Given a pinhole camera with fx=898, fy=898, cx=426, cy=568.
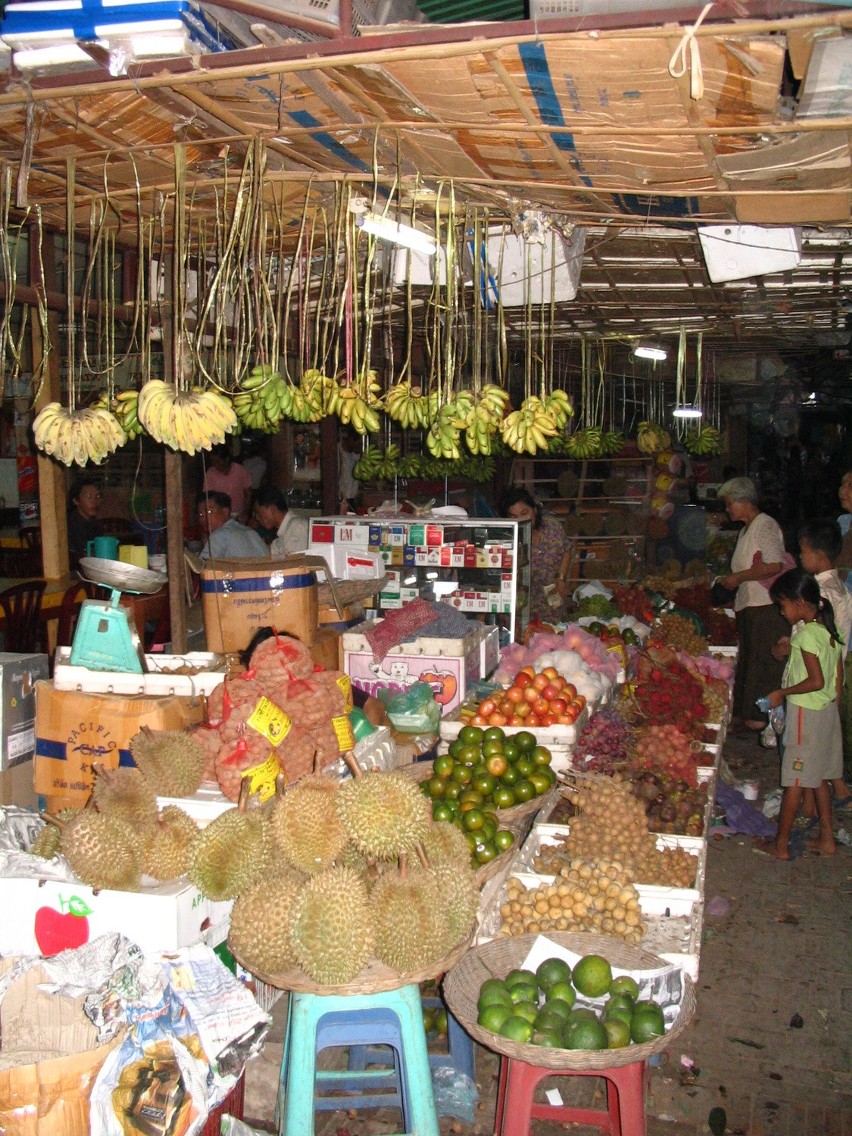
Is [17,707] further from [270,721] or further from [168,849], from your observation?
[168,849]

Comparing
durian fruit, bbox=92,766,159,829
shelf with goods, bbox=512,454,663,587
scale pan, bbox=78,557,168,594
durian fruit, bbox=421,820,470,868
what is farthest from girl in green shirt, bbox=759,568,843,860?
shelf with goods, bbox=512,454,663,587

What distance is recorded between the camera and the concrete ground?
310 cm

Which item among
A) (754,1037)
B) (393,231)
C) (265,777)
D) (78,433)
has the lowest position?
(754,1037)

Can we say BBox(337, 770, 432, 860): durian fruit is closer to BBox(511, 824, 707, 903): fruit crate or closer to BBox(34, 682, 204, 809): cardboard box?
BBox(511, 824, 707, 903): fruit crate

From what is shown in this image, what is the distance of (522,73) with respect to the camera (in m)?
2.69

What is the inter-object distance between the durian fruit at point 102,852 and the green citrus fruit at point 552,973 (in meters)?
1.24

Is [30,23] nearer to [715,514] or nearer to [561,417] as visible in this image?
[561,417]

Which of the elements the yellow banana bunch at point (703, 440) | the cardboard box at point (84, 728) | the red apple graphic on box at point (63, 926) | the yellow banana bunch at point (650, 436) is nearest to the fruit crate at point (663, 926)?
the red apple graphic on box at point (63, 926)

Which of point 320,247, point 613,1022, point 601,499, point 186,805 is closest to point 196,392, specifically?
point 186,805

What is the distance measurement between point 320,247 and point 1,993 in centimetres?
421

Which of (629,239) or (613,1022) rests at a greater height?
(629,239)

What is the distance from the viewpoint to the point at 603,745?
4246 mm

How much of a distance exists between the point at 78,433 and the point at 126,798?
1574 millimetres

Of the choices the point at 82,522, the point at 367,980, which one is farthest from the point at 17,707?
the point at 82,522
